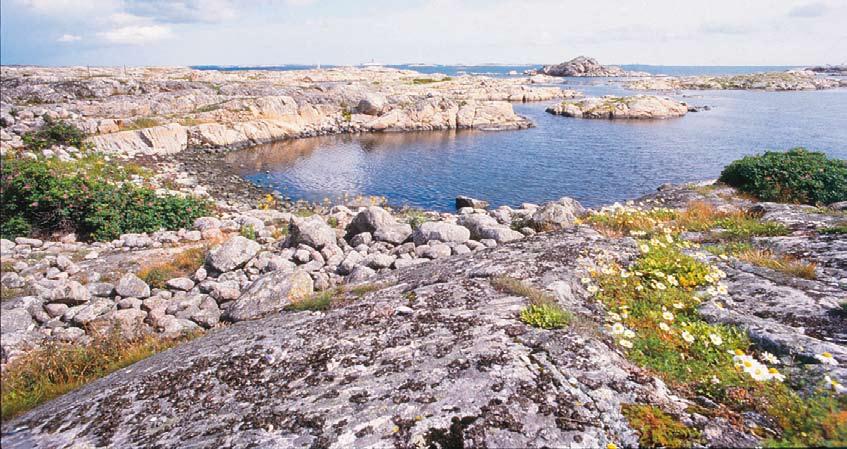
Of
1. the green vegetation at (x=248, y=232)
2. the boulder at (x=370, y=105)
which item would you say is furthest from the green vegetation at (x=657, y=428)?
the boulder at (x=370, y=105)

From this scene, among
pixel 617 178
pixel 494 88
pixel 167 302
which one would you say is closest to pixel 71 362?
pixel 167 302

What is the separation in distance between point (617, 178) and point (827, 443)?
3699cm

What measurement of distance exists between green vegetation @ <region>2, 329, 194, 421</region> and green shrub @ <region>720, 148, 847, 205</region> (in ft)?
82.9

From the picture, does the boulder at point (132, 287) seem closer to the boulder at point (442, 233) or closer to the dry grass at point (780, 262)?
the boulder at point (442, 233)

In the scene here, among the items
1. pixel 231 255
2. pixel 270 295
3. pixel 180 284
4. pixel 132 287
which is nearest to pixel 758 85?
pixel 231 255

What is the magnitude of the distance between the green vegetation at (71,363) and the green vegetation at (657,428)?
6495 mm

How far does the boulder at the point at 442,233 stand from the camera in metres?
14.8

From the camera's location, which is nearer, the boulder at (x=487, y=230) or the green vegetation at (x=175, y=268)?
the green vegetation at (x=175, y=268)

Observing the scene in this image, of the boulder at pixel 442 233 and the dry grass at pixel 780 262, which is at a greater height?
the dry grass at pixel 780 262

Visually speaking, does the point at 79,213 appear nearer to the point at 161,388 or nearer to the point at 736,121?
the point at 161,388

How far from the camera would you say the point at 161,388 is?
18.4 feet

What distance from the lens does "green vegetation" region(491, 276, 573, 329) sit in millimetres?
5836

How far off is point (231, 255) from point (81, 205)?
389 centimetres

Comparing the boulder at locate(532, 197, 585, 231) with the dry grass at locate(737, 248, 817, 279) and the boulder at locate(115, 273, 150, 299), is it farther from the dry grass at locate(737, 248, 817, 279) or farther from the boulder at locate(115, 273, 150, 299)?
the boulder at locate(115, 273, 150, 299)
